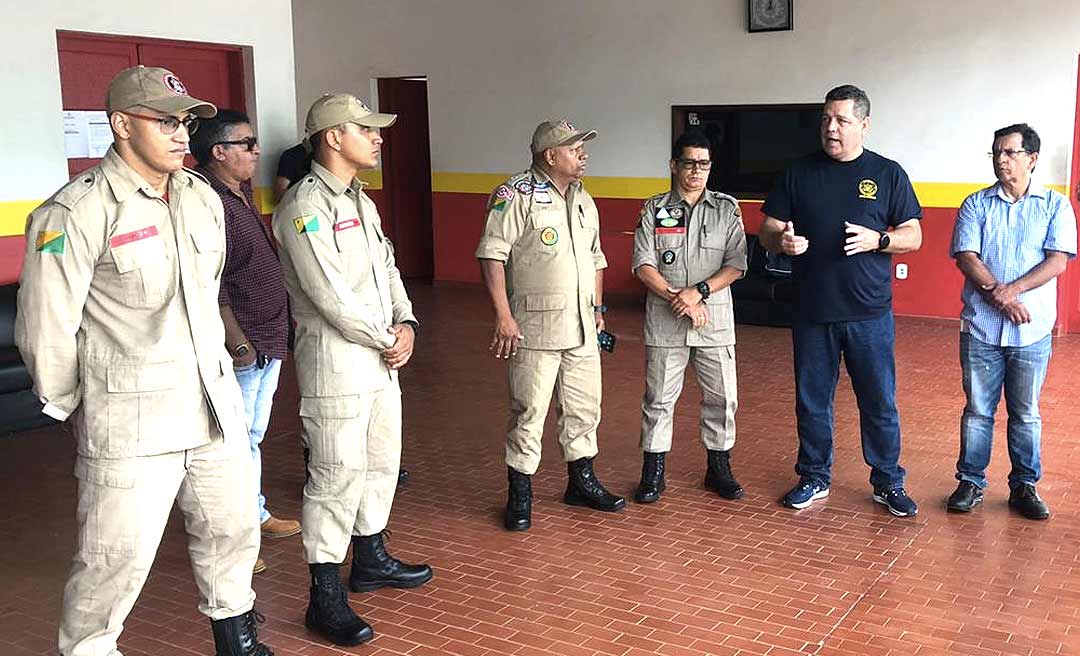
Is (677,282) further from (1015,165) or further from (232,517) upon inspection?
(232,517)

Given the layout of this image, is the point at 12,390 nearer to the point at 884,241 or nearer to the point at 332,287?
the point at 332,287

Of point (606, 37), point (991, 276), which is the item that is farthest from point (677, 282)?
point (606, 37)

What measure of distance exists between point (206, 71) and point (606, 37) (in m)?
4.77

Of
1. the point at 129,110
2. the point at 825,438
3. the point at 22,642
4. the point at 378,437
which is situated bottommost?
the point at 22,642

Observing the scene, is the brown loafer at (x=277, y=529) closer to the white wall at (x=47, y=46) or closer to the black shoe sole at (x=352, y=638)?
the black shoe sole at (x=352, y=638)

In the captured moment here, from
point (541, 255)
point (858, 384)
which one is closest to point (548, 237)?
point (541, 255)

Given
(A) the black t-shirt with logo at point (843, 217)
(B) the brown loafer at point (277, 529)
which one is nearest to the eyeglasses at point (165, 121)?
(B) the brown loafer at point (277, 529)

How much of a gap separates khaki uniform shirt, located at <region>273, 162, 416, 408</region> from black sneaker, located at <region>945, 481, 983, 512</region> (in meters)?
2.38

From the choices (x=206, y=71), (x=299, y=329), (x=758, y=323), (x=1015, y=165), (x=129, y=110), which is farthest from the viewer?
(x=758, y=323)

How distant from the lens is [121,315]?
2742 mm

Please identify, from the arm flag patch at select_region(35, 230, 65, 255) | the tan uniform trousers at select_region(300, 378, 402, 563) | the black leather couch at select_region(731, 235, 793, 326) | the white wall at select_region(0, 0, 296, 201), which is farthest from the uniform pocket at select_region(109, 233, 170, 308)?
the black leather couch at select_region(731, 235, 793, 326)

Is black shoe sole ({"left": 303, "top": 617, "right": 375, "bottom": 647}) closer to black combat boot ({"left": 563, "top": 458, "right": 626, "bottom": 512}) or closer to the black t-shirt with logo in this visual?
black combat boot ({"left": 563, "top": 458, "right": 626, "bottom": 512})

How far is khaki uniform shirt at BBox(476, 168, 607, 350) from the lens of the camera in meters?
4.31

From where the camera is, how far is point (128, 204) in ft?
8.95
